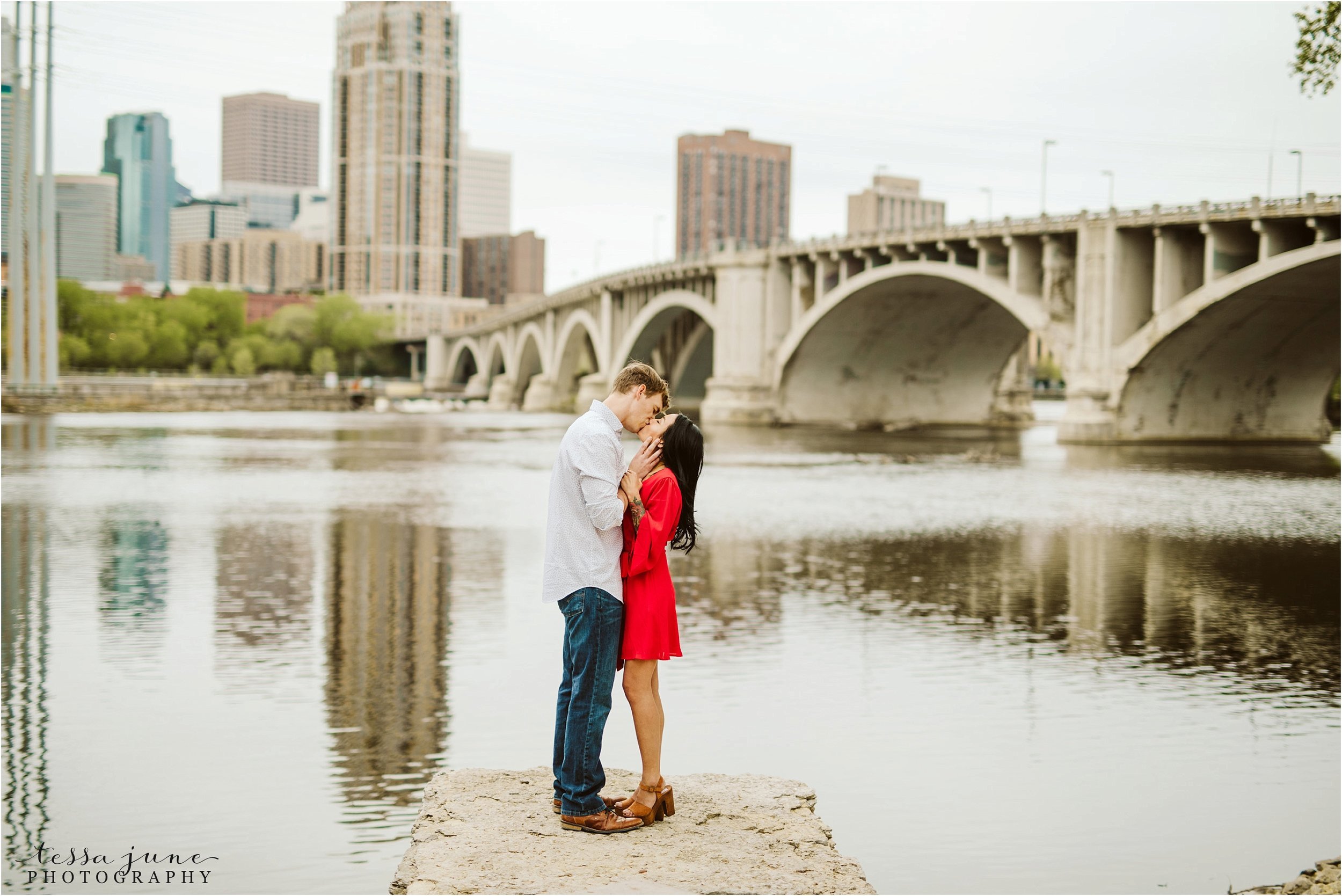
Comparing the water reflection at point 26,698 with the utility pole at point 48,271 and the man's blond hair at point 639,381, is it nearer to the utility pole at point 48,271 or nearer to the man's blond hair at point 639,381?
the man's blond hair at point 639,381

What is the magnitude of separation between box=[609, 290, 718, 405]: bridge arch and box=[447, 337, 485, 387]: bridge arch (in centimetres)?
5056

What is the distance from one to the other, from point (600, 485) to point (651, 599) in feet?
1.85

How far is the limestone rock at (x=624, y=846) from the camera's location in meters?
5.14

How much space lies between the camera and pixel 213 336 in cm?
13862

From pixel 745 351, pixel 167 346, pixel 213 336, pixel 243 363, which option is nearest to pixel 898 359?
pixel 745 351

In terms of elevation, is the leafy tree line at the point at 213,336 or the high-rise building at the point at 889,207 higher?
the high-rise building at the point at 889,207

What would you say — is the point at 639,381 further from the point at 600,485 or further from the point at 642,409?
the point at 600,485

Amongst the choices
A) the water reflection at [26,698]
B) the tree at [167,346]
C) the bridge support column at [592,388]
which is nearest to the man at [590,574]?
the water reflection at [26,698]

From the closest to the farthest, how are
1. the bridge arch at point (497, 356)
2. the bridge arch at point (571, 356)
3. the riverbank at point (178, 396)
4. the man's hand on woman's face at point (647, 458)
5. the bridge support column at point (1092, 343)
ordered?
the man's hand on woman's face at point (647, 458), the bridge support column at point (1092, 343), the riverbank at point (178, 396), the bridge arch at point (571, 356), the bridge arch at point (497, 356)

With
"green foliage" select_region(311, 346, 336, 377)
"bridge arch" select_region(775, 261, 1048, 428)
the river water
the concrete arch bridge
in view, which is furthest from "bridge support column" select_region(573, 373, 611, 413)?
the river water

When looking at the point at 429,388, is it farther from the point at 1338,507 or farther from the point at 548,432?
the point at 1338,507

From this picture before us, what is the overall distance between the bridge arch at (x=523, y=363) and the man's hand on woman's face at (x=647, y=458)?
11226 cm

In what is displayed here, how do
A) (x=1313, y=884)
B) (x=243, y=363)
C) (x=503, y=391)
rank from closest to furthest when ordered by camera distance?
(x=1313, y=884), (x=503, y=391), (x=243, y=363)

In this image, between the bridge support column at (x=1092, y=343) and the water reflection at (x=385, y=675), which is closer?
the water reflection at (x=385, y=675)
